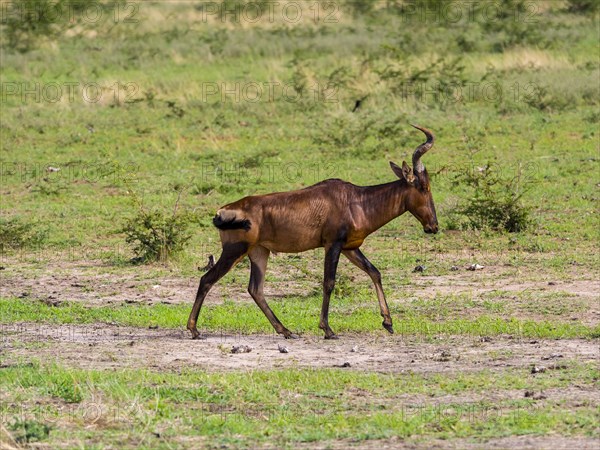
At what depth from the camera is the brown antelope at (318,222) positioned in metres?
10.5

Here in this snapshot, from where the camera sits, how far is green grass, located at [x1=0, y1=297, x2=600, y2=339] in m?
10.6

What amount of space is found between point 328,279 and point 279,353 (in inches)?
41.6

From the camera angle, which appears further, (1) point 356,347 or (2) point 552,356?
(1) point 356,347

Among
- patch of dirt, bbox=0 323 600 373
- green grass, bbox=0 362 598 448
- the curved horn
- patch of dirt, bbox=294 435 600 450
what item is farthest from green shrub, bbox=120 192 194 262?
patch of dirt, bbox=294 435 600 450

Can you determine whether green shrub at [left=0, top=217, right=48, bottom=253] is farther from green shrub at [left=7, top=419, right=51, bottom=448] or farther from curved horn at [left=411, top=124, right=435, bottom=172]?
green shrub at [left=7, top=419, right=51, bottom=448]

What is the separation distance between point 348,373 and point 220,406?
3.77ft

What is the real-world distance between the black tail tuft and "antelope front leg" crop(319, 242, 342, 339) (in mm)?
743

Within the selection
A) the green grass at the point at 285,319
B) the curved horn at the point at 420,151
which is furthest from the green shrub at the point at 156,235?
the curved horn at the point at 420,151

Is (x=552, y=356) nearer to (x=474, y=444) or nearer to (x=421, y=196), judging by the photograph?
(x=421, y=196)

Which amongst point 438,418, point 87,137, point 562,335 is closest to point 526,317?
point 562,335

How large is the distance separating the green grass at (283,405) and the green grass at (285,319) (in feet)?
5.00

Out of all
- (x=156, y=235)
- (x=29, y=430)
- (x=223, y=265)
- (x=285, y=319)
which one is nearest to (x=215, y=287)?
(x=156, y=235)

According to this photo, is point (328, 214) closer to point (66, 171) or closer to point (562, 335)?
point (562, 335)

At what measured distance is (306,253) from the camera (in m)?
14.3
